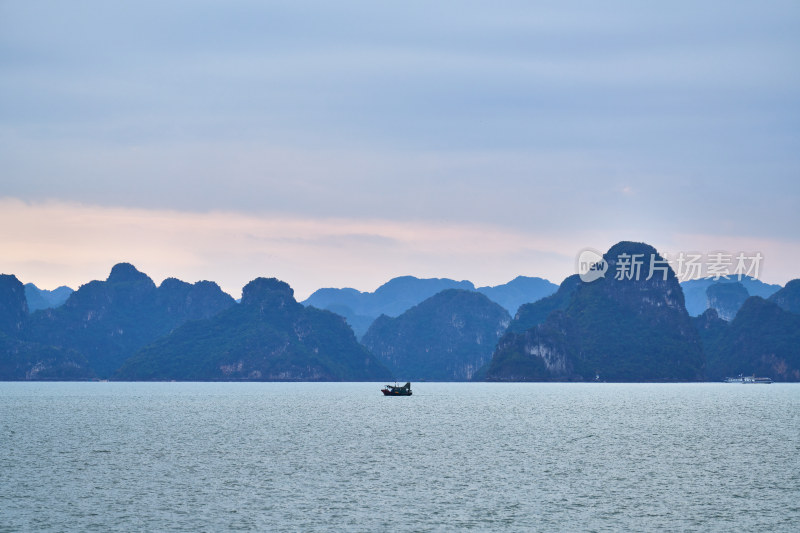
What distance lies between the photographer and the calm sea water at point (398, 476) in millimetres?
61938

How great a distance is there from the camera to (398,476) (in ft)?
271

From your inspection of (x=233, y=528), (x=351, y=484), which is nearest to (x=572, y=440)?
(x=351, y=484)

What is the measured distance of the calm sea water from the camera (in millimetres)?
61938

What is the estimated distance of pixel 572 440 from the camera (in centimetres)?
11800

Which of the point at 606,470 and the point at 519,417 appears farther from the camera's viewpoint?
the point at 519,417

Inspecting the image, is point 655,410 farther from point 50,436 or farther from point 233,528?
point 233,528

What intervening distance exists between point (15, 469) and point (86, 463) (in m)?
7.47

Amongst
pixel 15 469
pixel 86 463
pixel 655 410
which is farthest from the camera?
pixel 655 410

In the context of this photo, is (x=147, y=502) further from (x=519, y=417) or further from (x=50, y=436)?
(x=519, y=417)

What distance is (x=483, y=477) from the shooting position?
81.9 meters

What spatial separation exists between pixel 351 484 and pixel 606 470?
2524 centimetres

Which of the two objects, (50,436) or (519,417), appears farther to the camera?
(519,417)

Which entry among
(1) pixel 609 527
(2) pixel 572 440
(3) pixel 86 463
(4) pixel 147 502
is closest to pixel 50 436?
(3) pixel 86 463

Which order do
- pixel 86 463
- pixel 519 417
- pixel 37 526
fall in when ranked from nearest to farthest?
1. pixel 37 526
2. pixel 86 463
3. pixel 519 417
